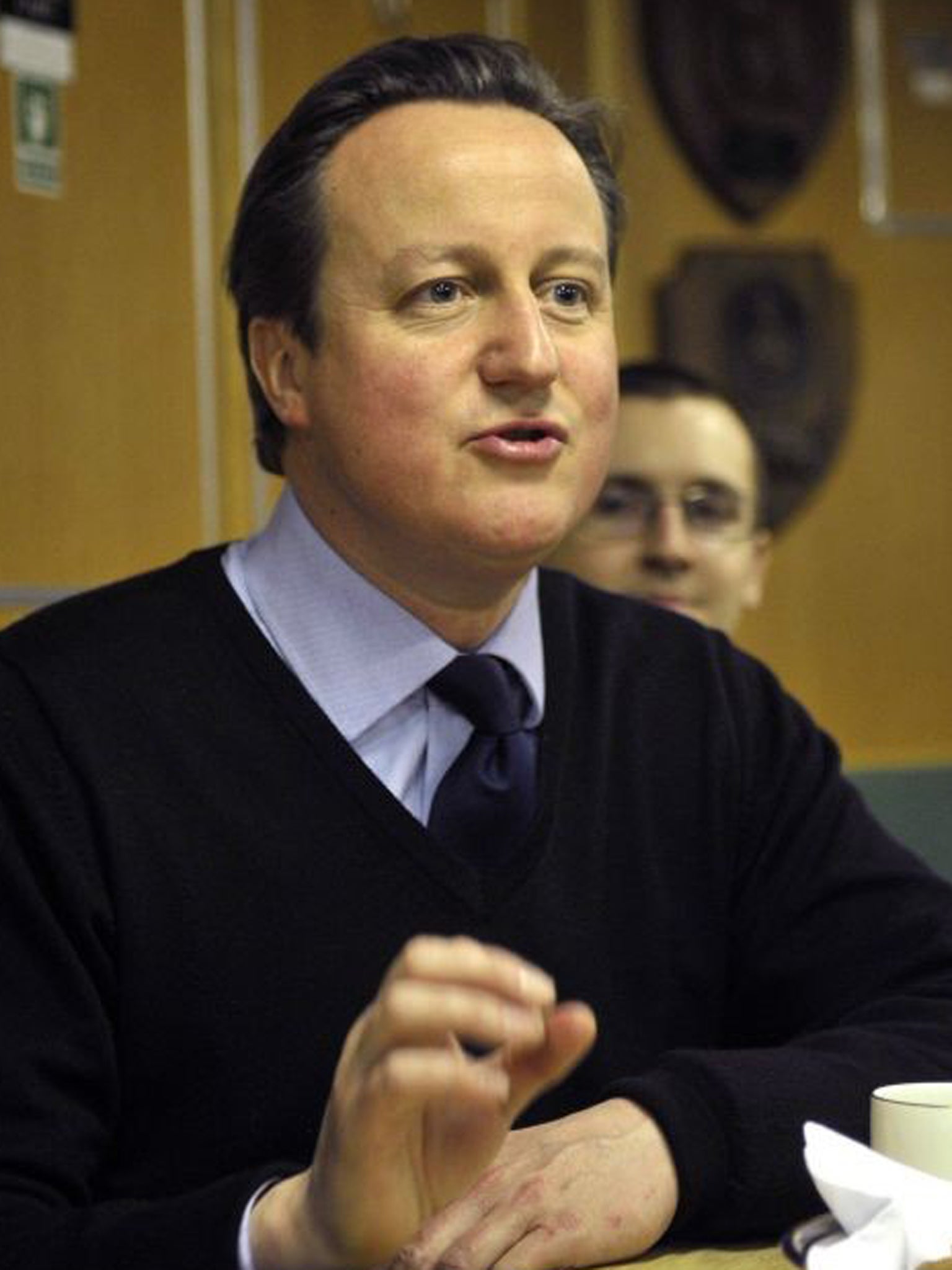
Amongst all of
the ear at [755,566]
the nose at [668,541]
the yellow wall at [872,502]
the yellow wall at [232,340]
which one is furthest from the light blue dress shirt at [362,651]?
the yellow wall at [872,502]

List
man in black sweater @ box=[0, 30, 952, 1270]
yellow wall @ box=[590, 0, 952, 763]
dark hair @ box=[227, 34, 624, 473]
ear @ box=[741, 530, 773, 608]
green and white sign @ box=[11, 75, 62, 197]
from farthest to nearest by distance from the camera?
1. yellow wall @ box=[590, 0, 952, 763]
2. green and white sign @ box=[11, 75, 62, 197]
3. ear @ box=[741, 530, 773, 608]
4. dark hair @ box=[227, 34, 624, 473]
5. man in black sweater @ box=[0, 30, 952, 1270]

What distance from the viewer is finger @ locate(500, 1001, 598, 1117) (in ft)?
4.08

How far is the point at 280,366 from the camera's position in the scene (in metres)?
1.92

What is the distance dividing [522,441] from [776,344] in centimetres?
339

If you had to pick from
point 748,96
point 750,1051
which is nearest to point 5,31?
point 748,96

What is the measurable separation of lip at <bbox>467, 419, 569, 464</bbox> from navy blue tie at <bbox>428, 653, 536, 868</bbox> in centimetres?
17

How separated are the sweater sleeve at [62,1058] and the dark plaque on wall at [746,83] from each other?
3470mm

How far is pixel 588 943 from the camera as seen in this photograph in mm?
1842

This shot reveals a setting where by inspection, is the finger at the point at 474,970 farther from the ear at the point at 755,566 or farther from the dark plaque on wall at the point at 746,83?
the dark plaque on wall at the point at 746,83

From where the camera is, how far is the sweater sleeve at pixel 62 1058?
144 cm

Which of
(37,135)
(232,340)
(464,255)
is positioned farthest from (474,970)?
(232,340)

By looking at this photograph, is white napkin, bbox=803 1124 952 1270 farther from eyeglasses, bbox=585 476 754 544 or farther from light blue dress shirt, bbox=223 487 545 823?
eyeglasses, bbox=585 476 754 544

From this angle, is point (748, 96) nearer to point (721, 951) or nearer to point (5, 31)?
point (5, 31)

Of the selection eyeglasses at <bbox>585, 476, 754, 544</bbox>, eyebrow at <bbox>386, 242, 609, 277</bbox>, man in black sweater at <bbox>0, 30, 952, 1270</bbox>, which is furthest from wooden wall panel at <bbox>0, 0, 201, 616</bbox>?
eyebrow at <bbox>386, 242, 609, 277</bbox>
